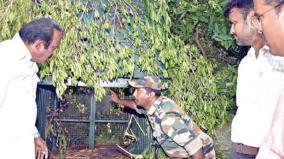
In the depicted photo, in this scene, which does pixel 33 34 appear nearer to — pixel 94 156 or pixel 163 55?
pixel 163 55

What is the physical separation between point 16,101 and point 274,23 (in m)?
2.16

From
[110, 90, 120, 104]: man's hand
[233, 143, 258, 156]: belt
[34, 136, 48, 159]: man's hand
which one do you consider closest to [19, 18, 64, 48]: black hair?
[34, 136, 48, 159]: man's hand

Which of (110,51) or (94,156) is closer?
(110,51)

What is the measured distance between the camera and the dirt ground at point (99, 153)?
6730 millimetres

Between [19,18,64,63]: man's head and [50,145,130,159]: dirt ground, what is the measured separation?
133 inches

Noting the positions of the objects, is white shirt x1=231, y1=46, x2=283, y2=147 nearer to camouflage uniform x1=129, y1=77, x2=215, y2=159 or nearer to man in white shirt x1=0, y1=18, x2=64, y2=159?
camouflage uniform x1=129, y1=77, x2=215, y2=159

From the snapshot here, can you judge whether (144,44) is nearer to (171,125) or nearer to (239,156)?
(171,125)

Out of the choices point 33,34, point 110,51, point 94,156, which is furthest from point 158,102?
point 94,156

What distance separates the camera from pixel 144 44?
4.91 metres

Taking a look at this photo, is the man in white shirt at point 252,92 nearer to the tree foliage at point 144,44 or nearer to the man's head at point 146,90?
the man's head at point 146,90

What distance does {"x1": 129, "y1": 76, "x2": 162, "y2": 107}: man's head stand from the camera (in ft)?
14.9

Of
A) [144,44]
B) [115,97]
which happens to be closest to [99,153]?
[115,97]

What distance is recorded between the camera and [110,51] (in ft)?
15.4

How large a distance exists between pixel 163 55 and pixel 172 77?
18.0 inches
